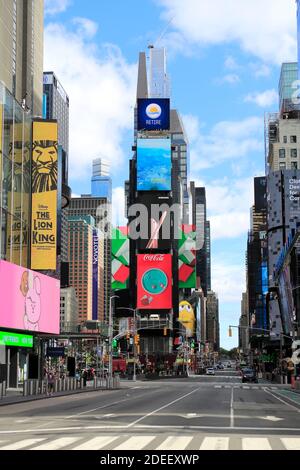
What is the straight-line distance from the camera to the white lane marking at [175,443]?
1548cm

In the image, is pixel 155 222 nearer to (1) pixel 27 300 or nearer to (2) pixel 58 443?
(1) pixel 27 300

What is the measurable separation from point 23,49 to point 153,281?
89346 mm

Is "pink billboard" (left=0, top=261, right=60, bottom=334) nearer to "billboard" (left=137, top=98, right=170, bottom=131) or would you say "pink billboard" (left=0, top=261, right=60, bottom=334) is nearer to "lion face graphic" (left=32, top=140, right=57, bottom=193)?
"lion face graphic" (left=32, top=140, right=57, bottom=193)

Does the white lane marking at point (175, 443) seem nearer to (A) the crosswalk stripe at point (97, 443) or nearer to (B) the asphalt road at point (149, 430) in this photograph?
(B) the asphalt road at point (149, 430)

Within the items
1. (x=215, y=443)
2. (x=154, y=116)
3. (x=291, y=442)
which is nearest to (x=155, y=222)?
(x=154, y=116)

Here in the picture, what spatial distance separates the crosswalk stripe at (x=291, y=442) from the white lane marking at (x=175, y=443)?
8.02 ft

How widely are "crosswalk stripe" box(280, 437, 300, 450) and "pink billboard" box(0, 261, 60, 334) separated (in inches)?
1283

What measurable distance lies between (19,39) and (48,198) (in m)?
57.3

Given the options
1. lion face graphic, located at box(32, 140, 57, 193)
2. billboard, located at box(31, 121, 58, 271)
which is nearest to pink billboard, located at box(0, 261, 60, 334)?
billboard, located at box(31, 121, 58, 271)

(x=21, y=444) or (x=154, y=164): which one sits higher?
(x=154, y=164)

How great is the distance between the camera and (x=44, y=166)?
61.2 m

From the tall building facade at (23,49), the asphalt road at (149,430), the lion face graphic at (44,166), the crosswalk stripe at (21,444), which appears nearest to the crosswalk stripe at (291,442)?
the asphalt road at (149,430)

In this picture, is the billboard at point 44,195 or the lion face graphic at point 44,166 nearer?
the billboard at point 44,195
